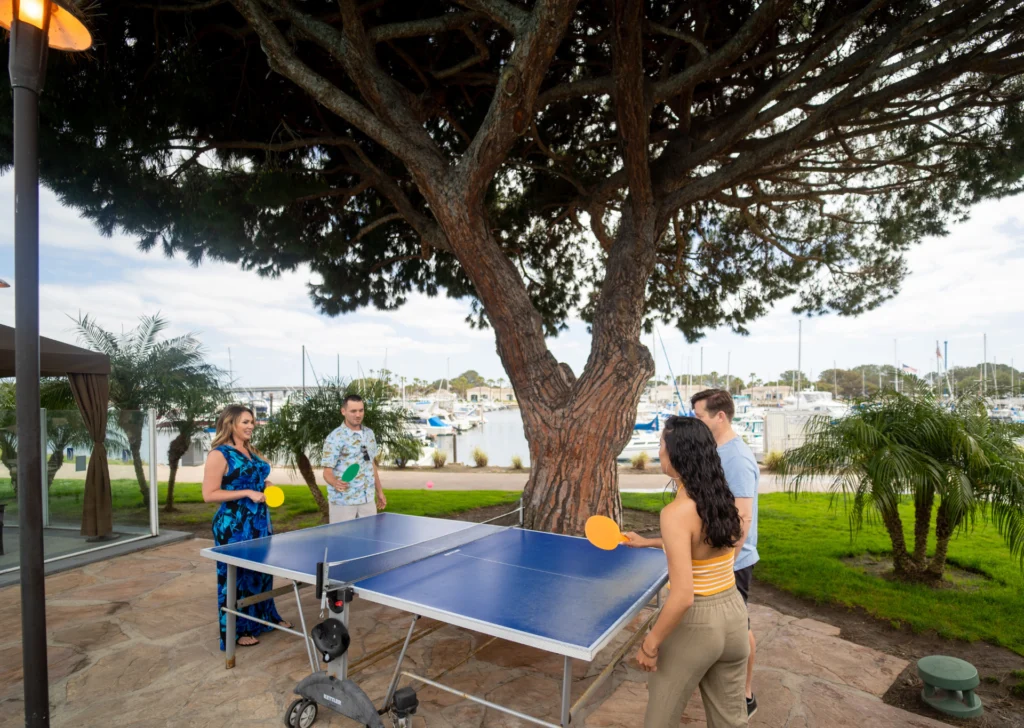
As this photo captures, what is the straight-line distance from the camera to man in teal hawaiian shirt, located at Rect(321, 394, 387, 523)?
16.6 feet

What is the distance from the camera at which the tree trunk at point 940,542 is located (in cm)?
551

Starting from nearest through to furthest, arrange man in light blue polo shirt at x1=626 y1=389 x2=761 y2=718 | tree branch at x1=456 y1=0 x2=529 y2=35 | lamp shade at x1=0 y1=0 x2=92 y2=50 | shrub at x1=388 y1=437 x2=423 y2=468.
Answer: lamp shade at x1=0 y1=0 x2=92 y2=50, man in light blue polo shirt at x1=626 y1=389 x2=761 y2=718, tree branch at x1=456 y1=0 x2=529 y2=35, shrub at x1=388 y1=437 x2=423 y2=468

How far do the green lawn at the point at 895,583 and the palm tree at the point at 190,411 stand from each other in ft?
26.7

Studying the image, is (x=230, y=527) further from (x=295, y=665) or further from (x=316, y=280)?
(x=316, y=280)

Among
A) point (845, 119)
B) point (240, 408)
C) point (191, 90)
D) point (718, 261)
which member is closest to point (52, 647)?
point (240, 408)

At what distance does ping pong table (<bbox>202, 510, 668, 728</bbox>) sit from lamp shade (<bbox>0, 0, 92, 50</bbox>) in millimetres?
2405

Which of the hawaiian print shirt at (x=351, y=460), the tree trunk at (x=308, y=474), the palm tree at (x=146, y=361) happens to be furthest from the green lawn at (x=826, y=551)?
the hawaiian print shirt at (x=351, y=460)

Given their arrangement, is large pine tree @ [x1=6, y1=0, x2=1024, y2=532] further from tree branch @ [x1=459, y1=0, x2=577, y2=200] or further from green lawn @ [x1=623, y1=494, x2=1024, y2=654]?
green lawn @ [x1=623, y1=494, x2=1024, y2=654]

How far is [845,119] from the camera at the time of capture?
5.95m

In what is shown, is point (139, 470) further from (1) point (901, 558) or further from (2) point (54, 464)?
(1) point (901, 558)

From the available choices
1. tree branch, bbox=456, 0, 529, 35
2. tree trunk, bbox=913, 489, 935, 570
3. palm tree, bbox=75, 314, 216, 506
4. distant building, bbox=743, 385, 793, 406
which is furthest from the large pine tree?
distant building, bbox=743, 385, 793, 406

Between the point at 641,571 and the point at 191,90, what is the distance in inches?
219

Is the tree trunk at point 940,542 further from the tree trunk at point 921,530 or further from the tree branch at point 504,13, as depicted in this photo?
the tree branch at point 504,13

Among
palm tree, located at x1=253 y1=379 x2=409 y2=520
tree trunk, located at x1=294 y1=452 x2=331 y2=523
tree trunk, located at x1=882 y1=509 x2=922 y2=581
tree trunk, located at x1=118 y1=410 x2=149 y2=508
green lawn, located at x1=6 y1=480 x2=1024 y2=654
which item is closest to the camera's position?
green lawn, located at x1=6 y1=480 x2=1024 y2=654
